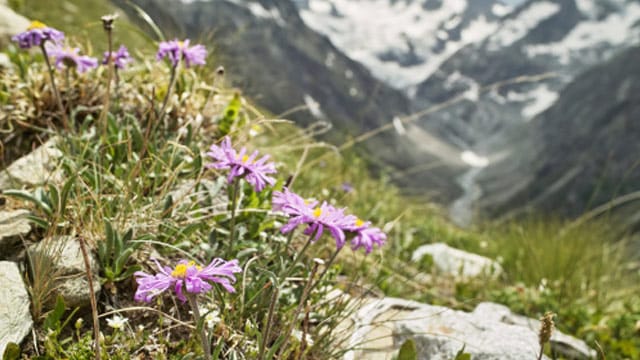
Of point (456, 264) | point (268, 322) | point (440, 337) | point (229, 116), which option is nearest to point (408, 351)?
point (440, 337)

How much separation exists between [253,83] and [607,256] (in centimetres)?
457

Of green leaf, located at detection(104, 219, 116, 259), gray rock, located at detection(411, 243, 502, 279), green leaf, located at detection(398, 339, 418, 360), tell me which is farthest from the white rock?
gray rock, located at detection(411, 243, 502, 279)

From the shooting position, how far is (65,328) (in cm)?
263

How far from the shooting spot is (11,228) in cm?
291

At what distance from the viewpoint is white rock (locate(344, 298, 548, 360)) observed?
3.04m

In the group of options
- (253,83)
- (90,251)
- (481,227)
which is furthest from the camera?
(481,227)

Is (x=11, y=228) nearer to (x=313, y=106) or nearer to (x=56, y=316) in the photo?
(x=56, y=316)

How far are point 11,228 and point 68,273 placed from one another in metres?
0.53

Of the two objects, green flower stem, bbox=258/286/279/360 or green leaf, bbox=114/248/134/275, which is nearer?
green flower stem, bbox=258/286/279/360

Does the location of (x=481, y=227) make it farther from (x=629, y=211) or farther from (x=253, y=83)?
(x=629, y=211)

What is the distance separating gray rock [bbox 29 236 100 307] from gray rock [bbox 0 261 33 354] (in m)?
0.14

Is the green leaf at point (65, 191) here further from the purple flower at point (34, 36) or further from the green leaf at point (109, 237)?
the purple flower at point (34, 36)

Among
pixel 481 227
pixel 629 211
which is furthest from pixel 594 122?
pixel 481 227

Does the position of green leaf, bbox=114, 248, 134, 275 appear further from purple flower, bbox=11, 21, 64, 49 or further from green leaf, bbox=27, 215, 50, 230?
purple flower, bbox=11, 21, 64, 49
